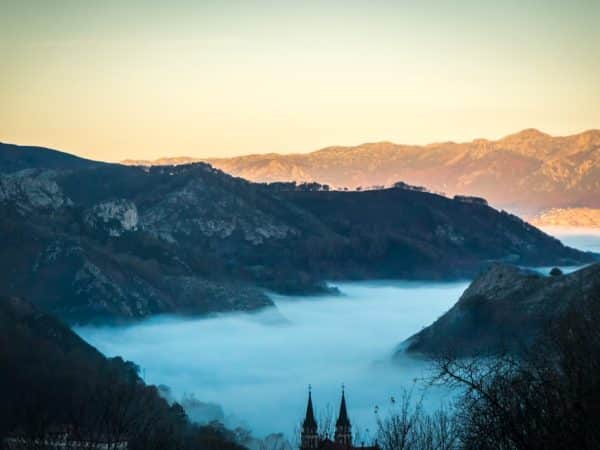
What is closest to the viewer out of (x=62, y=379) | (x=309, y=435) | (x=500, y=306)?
(x=309, y=435)

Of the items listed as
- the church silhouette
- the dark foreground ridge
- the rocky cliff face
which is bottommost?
the church silhouette

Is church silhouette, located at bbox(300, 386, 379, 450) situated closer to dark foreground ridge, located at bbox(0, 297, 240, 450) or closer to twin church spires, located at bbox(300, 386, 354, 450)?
twin church spires, located at bbox(300, 386, 354, 450)

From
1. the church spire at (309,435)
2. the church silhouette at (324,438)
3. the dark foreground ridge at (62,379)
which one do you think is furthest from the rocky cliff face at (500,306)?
the church spire at (309,435)

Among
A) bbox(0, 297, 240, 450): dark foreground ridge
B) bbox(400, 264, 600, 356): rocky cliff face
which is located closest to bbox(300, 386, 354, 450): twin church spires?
bbox(0, 297, 240, 450): dark foreground ridge

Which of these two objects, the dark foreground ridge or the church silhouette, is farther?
the dark foreground ridge

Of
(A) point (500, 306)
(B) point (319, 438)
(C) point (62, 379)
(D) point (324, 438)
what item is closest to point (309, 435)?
(D) point (324, 438)

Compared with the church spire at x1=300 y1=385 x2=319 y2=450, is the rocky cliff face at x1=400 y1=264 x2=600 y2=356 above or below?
above

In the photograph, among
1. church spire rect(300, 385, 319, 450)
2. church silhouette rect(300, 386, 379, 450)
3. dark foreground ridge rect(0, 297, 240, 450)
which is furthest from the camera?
dark foreground ridge rect(0, 297, 240, 450)

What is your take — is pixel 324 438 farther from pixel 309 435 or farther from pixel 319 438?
pixel 309 435

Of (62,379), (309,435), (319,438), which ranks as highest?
(62,379)
